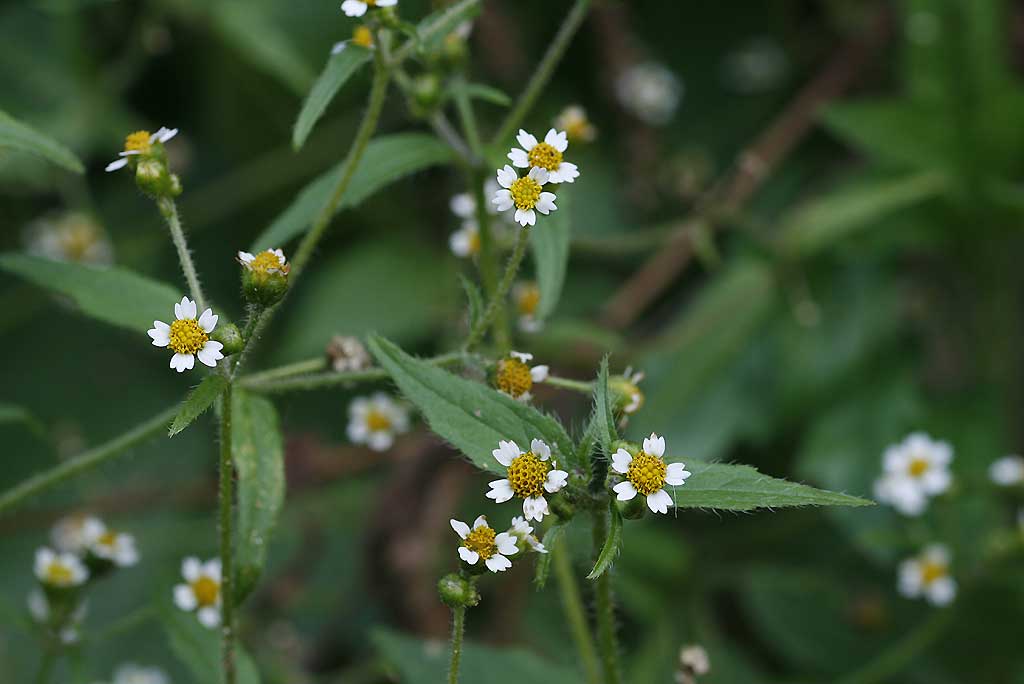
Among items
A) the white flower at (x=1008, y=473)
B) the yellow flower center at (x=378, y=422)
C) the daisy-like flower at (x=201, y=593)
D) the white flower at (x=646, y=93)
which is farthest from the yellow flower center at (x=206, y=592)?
the white flower at (x=646, y=93)

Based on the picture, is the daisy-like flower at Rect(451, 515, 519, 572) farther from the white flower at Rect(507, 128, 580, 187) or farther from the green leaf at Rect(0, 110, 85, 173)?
the green leaf at Rect(0, 110, 85, 173)

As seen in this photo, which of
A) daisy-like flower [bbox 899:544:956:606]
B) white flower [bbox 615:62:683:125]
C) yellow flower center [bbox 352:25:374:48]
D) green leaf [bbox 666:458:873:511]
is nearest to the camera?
green leaf [bbox 666:458:873:511]

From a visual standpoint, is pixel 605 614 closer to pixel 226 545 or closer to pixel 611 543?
pixel 611 543

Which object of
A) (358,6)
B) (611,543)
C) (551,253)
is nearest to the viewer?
(611,543)

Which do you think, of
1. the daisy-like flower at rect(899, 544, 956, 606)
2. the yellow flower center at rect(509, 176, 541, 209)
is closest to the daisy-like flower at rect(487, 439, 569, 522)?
the yellow flower center at rect(509, 176, 541, 209)

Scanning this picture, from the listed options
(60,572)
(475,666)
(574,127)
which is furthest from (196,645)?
(574,127)

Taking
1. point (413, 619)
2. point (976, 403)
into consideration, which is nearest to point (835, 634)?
point (976, 403)

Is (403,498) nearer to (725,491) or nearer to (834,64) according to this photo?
(725,491)
